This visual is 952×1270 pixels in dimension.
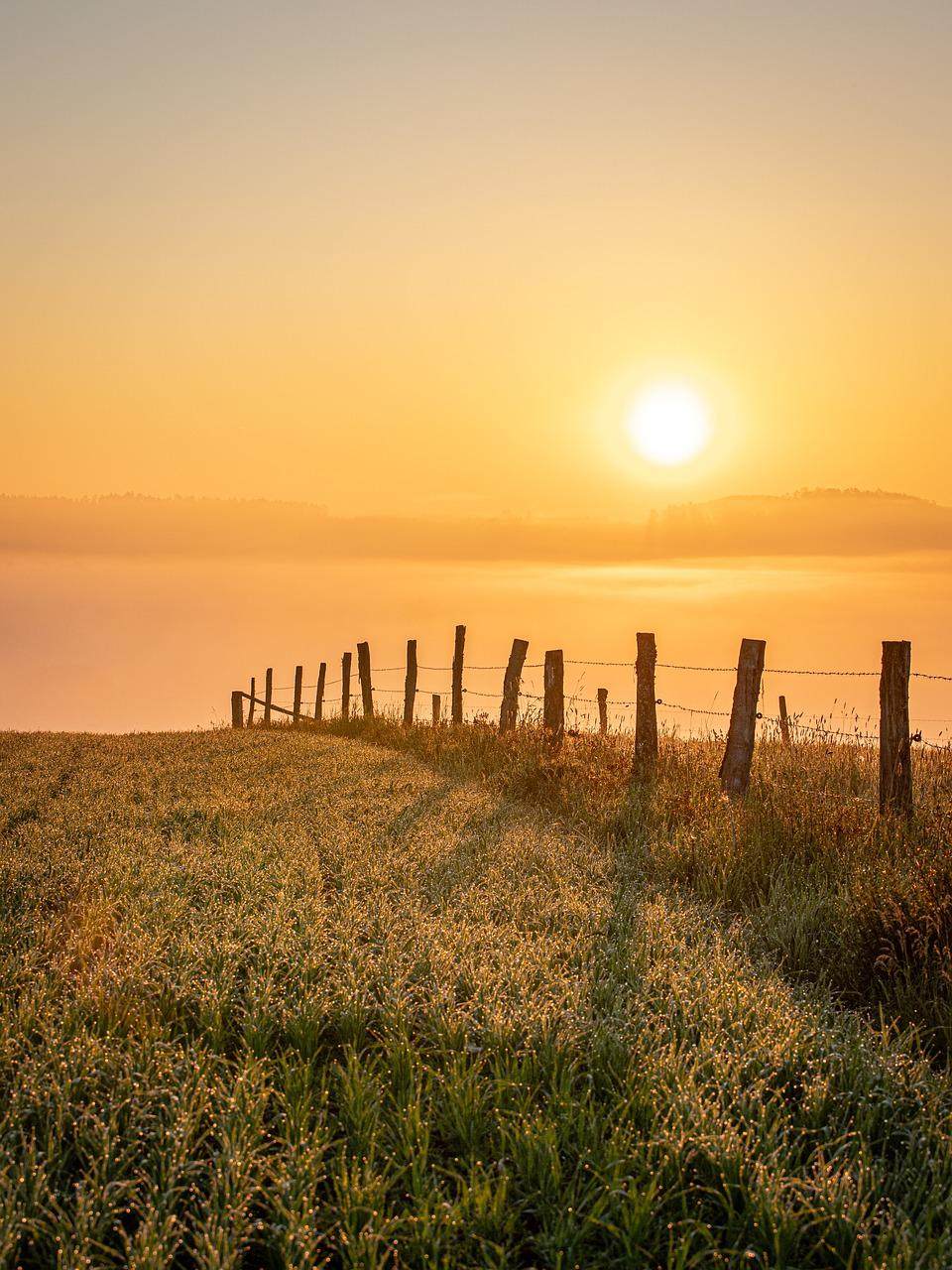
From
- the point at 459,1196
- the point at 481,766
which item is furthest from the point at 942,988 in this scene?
the point at 481,766

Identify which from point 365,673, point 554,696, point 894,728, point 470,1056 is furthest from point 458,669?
point 470,1056

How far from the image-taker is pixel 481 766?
13.9m

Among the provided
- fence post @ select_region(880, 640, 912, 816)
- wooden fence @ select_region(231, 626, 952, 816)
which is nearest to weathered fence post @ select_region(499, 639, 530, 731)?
wooden fence @ select_region(231, 626, 952, 816)

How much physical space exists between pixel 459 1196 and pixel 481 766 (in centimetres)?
1050

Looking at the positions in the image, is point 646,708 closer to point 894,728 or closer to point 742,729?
point 742,729

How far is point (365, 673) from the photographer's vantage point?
26531 millimetres

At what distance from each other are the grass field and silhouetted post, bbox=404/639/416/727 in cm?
1542

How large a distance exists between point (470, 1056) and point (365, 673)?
22360 mm

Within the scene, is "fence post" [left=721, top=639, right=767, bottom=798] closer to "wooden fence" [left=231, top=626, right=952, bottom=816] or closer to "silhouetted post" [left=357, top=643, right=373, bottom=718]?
"wooden fence" [left=231, top=626, right=952, bottom=816]

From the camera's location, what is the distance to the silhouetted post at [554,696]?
1542 centimetres

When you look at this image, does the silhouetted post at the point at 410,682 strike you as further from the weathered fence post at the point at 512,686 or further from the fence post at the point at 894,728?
the fence post at the point at 894,728

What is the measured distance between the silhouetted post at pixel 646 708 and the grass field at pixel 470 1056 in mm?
3964

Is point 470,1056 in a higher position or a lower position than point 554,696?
lower

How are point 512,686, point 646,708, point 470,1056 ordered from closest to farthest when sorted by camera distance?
point 470,1056 < point 646,708 < point 512,686
